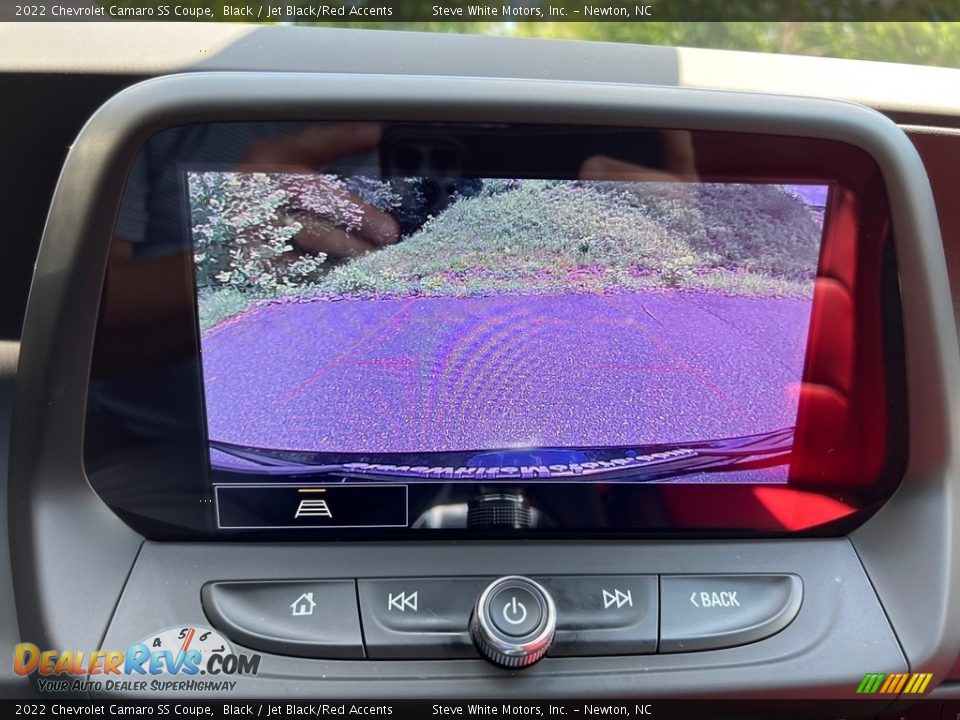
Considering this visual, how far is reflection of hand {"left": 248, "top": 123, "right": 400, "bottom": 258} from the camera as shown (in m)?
0.70

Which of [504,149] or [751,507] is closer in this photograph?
[504,149]

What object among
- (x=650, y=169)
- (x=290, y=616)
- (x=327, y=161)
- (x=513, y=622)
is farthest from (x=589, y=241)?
(x=290, y=616)

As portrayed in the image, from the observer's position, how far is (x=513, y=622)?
2.43 ft

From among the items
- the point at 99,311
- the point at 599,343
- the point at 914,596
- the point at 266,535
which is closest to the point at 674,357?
the point at 599,343

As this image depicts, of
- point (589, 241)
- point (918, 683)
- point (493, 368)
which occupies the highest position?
point (589, 241)

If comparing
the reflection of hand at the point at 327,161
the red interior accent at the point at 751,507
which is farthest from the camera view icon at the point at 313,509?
the red interior accent at the point at 751,507

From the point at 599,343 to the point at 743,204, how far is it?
0.69 ft

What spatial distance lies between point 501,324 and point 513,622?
31 centimetres

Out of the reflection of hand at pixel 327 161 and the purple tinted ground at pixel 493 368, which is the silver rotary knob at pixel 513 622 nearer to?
the purple tinted ground at pixel 493 368

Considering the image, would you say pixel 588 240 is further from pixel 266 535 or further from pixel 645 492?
pixel 266 535

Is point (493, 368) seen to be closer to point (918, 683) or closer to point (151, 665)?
point (151, 665)

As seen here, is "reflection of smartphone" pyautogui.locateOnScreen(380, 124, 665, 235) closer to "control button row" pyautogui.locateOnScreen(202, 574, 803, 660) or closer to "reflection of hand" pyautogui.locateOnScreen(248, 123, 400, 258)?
"reflection of hand" pyautogui.locateOnScreen(248, 123, 400, 258)

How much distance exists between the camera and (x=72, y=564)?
78 cm

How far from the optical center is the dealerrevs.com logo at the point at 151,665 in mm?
745
